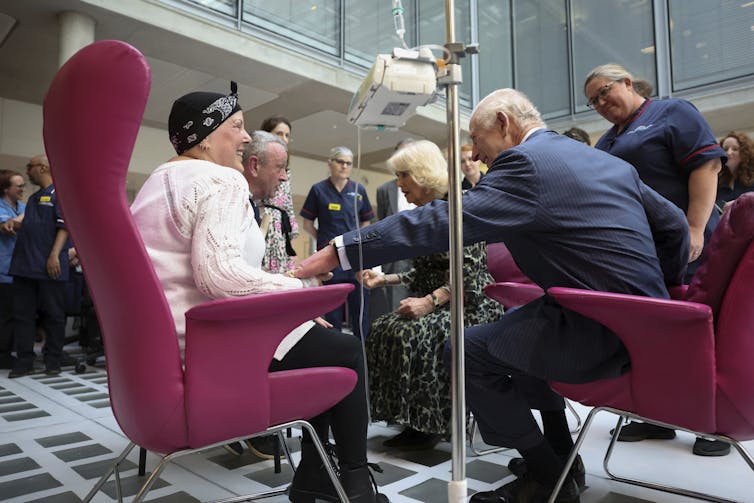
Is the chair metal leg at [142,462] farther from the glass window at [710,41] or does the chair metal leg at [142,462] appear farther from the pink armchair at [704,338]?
the glass window at [710,41]

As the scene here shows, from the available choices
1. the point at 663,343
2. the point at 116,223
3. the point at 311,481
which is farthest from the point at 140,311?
the point at 663,343

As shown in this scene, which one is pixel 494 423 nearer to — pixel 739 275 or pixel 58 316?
pixel 739 275

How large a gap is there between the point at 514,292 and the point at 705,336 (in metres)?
0.65

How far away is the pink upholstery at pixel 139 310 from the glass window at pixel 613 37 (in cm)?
710

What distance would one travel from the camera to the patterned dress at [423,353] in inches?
72.5

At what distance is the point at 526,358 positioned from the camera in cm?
124

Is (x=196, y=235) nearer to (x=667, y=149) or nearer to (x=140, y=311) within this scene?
(x=140, y=311)

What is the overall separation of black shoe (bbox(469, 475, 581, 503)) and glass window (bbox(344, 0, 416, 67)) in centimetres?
601

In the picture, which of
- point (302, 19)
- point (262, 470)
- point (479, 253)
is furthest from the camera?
point (302, 19)

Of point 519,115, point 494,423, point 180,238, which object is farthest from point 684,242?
point 180,238

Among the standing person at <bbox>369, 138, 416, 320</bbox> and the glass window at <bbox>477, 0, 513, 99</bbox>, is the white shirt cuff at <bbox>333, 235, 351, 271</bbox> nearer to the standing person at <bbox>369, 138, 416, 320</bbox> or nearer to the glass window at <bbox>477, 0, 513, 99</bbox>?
the standing person at <bbox>369, 138, 416, 320</bbox>

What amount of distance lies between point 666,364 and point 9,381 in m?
3.76

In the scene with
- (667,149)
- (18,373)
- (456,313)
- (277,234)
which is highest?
(667,149)

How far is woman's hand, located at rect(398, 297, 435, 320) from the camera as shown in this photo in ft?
6.34
